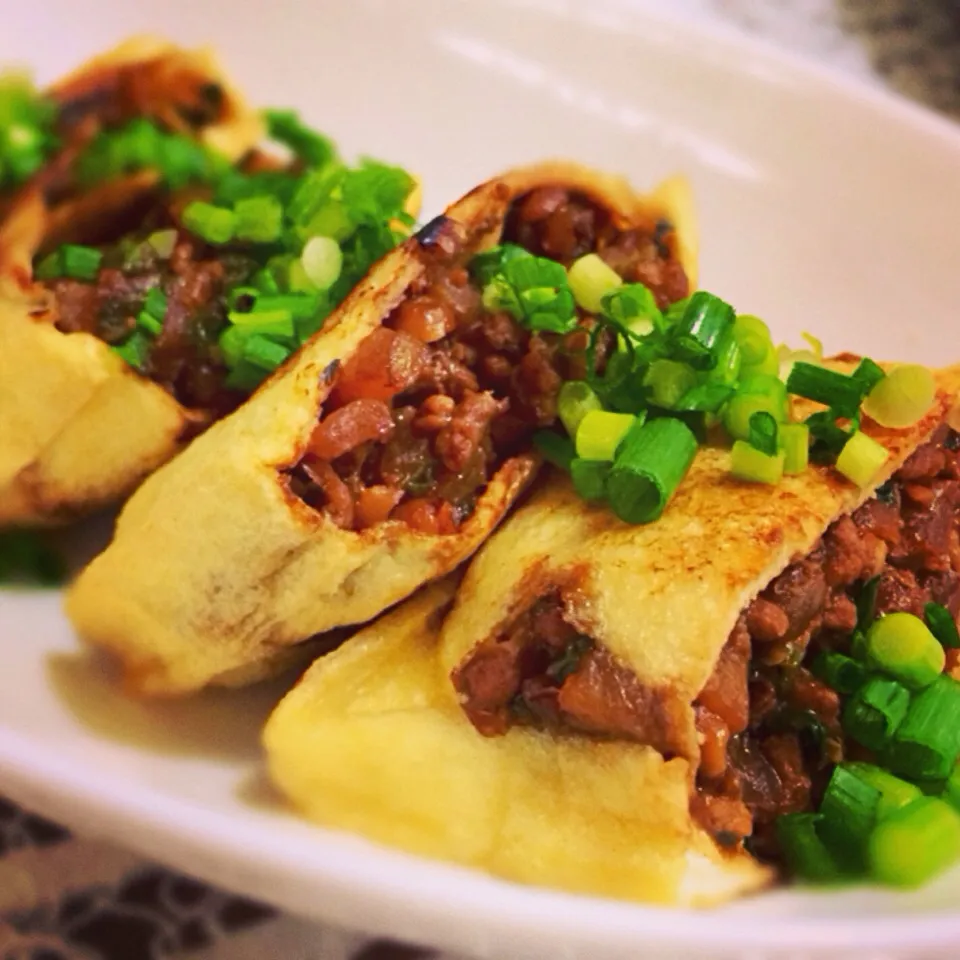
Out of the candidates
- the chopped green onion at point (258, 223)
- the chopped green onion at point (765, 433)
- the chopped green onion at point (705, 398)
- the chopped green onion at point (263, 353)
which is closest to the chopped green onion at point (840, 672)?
the chopped green onion at point (765, 433)

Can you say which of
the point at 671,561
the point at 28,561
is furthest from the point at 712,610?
the point at 28,561

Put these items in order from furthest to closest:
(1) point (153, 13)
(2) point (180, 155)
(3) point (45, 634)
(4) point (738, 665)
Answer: (1) point (153, 13) < (2) point (180, 155) < (3) point (45, 634) < (4) point (738, 665)

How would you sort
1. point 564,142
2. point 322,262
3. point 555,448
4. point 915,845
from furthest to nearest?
point 564,142
point 322,262
point 555,448
point 915,845

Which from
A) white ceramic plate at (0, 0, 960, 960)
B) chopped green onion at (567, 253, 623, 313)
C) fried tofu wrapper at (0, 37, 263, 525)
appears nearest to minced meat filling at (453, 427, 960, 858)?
white ceramic plate at (0, 0, 960, 960)

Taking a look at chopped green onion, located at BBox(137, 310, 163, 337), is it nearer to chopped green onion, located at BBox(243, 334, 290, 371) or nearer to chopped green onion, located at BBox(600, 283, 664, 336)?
chopped green onion, located at BBox(243, 334, 290, 371)

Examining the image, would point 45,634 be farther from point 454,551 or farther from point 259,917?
point 454,551

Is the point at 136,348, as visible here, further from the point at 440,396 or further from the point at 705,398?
the point at 705,398

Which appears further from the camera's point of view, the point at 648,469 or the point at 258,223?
the point at 258,223

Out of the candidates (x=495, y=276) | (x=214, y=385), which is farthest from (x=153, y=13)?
(x=495, y=276)
